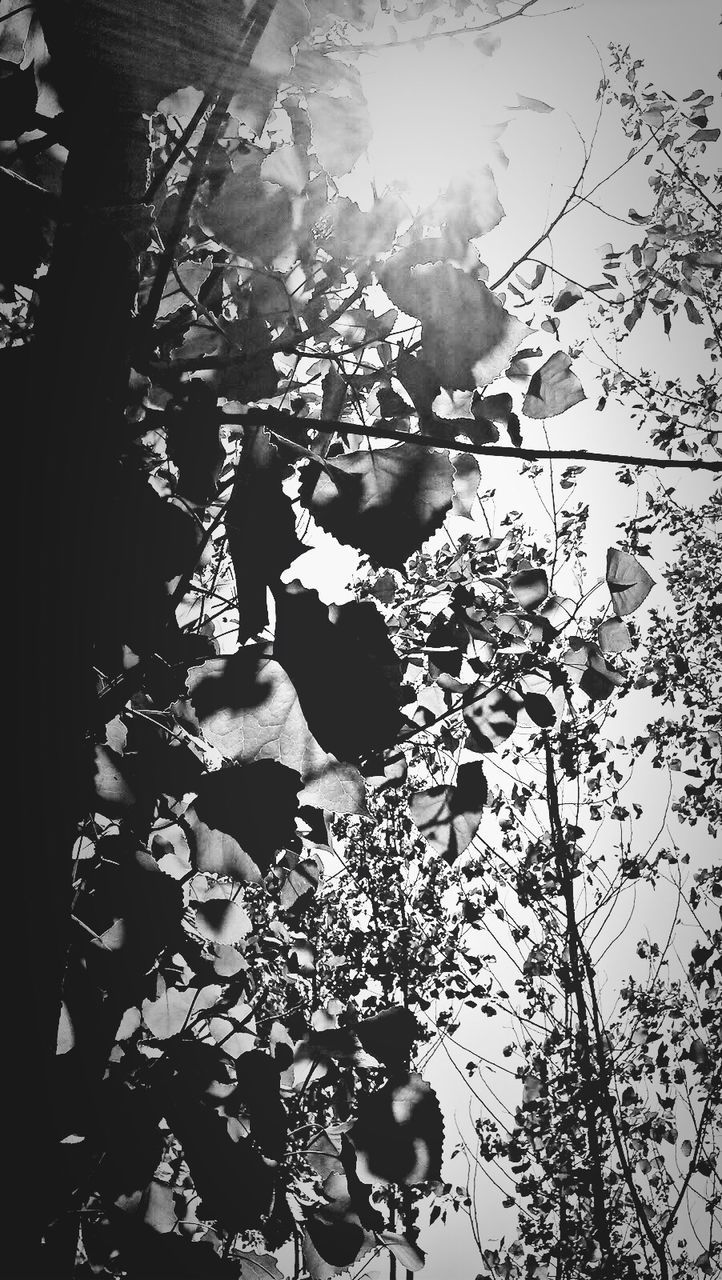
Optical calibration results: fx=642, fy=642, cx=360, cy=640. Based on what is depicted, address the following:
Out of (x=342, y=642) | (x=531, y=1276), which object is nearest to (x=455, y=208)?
(x=342, y=642)

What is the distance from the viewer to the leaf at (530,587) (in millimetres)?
1490

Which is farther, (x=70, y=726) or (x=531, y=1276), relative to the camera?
(x=531, y=1276)

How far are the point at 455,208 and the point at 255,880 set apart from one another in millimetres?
1066

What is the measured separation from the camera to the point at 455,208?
0.84 meters

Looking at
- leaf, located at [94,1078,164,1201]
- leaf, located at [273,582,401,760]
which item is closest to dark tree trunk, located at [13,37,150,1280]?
leaf, located at [94,1078,164,1201]

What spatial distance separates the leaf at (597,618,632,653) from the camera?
1357 mm

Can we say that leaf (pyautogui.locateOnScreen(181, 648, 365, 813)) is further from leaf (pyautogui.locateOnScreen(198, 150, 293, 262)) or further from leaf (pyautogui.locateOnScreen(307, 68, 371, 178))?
leaf (pyautogui.locateOnScreen(307, 68, 371, 178))

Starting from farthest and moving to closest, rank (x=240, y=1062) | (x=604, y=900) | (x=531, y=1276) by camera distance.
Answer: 1. (x=531, y=1276)
2. (x=604, y=900)
3. (x=240, y=1062)

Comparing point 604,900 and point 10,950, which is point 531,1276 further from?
point 10,950

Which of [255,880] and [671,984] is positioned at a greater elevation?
[671,984]

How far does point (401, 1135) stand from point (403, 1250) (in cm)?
83

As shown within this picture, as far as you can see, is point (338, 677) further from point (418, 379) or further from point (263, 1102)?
point (263, 1102)

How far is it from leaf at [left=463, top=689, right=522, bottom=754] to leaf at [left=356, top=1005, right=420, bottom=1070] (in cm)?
63

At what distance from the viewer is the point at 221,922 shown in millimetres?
1581
